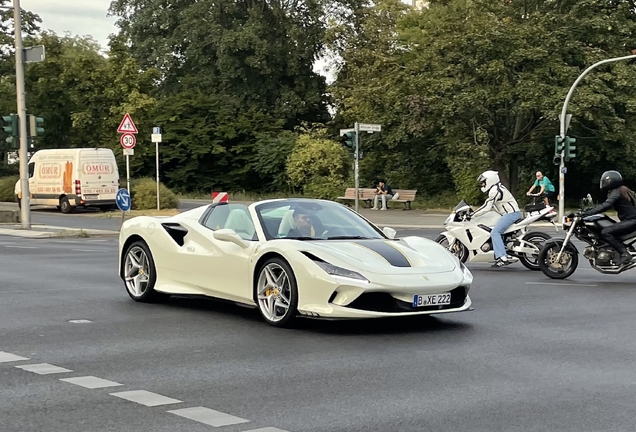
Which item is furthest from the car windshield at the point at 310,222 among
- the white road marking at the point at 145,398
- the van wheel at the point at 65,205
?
the van wheel at the point at 65,205

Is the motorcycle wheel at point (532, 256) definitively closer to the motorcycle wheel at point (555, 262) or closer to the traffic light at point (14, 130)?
the motorcycle wheel at point (555, 262)

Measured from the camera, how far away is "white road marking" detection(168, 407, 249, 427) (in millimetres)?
5586

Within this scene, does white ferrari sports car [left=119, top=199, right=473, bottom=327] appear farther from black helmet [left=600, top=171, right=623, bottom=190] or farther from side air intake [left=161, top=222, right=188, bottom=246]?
black helmet [left=600, top=171, right=623, bottom=190]

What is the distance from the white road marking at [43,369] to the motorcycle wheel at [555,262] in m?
8.91

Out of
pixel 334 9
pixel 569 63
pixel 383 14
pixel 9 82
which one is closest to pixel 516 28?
pixel 569 63

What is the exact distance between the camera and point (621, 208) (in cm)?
1387

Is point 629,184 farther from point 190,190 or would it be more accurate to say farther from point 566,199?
point 190,190

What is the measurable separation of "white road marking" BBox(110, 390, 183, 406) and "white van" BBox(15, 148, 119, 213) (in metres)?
32.7

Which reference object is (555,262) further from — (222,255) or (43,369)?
(43,369)

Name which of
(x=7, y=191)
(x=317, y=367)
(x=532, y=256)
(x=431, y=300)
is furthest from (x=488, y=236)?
(x=7, y=191)

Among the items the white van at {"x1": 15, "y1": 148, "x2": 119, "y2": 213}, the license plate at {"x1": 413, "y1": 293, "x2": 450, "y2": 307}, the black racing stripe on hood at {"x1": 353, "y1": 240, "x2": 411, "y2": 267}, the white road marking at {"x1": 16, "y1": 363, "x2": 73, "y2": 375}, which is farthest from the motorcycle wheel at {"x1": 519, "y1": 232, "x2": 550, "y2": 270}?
the white van at {"x1": 15, "y1": 148, "x2": 119, "y2": 213}

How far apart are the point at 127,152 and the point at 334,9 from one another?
39423 mm

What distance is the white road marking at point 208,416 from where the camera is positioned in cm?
559

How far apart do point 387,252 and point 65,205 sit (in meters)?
31.9
